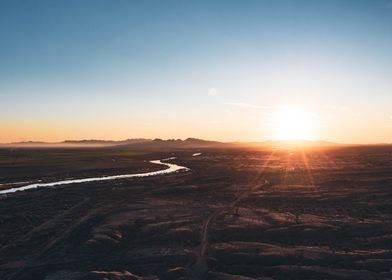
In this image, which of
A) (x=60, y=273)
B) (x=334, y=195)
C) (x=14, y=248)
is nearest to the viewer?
(x=60, y=273)

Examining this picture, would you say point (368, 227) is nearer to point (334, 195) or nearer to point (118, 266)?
point (334, 195)

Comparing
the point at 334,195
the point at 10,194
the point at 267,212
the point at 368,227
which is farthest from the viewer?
the point at 10,194

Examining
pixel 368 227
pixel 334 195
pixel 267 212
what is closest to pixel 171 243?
pixel 267 212

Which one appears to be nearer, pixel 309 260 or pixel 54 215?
pixel 309 260

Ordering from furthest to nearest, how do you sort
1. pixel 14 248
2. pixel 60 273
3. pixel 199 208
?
pixel 199 208 < pixel 14 248 < pixel 60 273

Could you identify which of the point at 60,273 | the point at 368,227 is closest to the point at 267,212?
the point at 368,227

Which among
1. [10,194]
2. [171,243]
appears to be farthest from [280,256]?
[10,194]

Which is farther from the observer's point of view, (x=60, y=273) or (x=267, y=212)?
(x=267, y=212)

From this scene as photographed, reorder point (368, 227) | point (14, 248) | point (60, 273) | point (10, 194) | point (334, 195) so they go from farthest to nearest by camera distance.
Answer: point (10, 194), point (334, 195), point (368, 227), point (14, 248), point (60, 273)

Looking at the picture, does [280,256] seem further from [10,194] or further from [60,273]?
[10,194]
